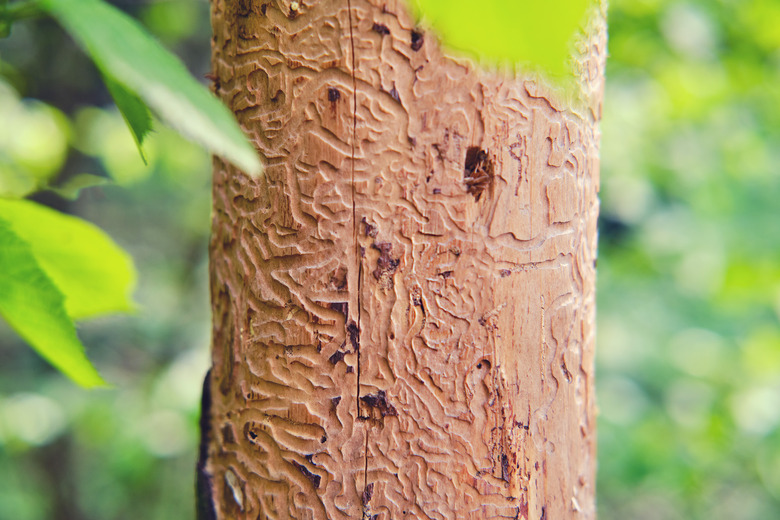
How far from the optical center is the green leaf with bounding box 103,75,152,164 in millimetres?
244

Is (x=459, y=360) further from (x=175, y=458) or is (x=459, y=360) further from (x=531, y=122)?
(x=175, y=458)

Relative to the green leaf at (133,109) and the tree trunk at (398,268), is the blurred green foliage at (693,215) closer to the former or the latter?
the tree trunk at (398,268)

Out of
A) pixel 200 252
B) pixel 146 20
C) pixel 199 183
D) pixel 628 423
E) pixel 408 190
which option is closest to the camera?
pixel 408 190

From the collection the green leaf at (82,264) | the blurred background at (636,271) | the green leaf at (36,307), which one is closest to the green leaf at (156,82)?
the green leaf at (36,307)

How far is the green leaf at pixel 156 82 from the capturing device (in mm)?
145

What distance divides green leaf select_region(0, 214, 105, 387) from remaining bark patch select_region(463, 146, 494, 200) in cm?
24

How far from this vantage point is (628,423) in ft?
4.22

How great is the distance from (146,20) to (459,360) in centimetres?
163

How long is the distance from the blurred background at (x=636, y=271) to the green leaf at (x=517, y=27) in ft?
3.06

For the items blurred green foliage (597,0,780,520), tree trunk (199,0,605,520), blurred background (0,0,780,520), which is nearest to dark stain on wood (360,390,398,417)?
tree trunk (199,0,605,520)

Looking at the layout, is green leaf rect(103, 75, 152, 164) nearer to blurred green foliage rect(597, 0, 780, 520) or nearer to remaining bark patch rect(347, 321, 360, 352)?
remaining bark patch rect(347, 321, 360, 352)

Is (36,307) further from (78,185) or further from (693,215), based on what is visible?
(693,215)

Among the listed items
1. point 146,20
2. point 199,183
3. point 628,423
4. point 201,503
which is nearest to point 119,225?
point 199,183

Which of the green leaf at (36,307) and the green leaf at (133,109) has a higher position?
the green leaf at (133,109)
